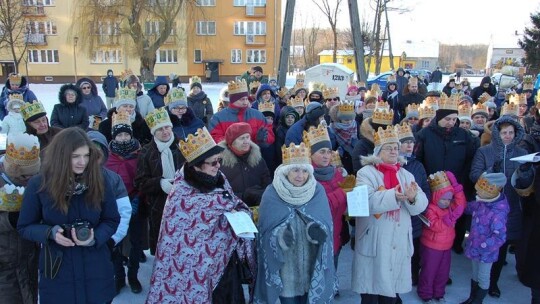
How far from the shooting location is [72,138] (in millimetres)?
2918

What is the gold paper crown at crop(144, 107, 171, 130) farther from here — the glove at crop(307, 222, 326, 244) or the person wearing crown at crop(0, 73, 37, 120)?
the person wearing crown at crop(0, 73, 37, 120)

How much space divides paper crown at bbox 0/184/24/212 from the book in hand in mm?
1500

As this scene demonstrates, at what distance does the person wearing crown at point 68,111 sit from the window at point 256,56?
39588mm

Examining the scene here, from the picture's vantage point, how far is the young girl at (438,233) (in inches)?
166

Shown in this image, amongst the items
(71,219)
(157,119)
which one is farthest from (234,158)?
(71,219)

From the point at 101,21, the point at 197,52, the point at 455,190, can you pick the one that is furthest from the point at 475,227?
the point at 197,52

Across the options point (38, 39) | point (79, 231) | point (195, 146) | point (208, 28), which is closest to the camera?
point (79, 231)

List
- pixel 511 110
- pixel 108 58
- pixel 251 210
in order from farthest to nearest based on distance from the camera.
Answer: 1. pixel 108 58
2. pixel 511 110
3. pixel 251 210

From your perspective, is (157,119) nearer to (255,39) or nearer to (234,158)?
(234,158)

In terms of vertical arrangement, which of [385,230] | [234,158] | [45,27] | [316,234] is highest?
[45,27]

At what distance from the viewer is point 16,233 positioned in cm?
315

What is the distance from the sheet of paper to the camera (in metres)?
3.53

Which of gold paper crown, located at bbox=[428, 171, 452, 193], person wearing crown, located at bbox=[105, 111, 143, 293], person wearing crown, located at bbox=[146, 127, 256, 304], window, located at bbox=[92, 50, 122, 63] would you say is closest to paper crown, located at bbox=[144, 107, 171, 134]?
person wearing crown, located at bbox=[105, 111, 143, 293]

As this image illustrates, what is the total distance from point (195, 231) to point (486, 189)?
2.82 meters
